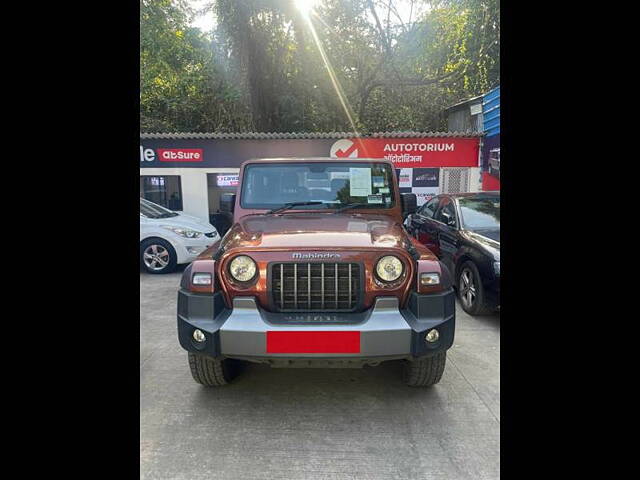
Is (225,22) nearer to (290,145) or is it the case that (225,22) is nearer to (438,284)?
(290,145)

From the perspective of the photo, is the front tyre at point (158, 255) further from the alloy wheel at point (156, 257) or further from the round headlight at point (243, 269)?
the round headlight at point (243, 269)

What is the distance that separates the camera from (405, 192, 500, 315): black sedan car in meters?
4.35

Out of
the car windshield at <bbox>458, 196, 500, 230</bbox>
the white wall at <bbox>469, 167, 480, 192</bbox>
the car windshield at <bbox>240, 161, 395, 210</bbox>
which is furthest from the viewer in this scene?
the white wall at <bbox>469, 167, 480, 192</bbox>

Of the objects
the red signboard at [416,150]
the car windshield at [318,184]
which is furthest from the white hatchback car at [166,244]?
the red signboard at [416,150]

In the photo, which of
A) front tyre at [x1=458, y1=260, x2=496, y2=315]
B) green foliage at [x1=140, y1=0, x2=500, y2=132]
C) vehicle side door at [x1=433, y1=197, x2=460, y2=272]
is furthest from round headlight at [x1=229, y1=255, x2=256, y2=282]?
green foliage at [x1=140, y1=0, x2=500, y2=132]

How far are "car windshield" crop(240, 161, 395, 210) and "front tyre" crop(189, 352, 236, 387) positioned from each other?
143 centimetres

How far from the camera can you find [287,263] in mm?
2445

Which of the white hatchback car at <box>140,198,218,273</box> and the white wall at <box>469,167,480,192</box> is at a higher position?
the white wall at <box>469,167,480,192</box>

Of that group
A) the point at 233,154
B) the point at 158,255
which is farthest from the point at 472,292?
the point at 233,154

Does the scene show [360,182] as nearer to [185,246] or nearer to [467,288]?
[467,288]

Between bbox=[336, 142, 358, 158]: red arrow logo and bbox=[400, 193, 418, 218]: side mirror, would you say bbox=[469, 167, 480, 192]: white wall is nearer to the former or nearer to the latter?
bbox=[336, 142, 358, 158]: red arrow logo

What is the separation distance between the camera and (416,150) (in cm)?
945

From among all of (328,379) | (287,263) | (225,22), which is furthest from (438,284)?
(225,22)
